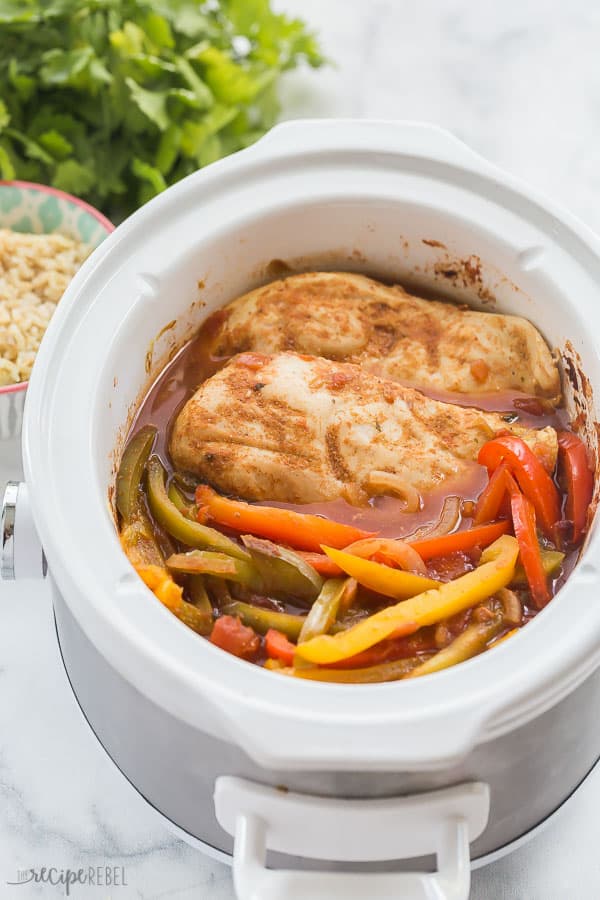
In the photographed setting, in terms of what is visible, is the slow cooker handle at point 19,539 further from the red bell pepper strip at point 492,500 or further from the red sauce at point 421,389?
the red bell pepper strip at point 492,500

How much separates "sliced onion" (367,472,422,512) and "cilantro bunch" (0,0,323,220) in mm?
1219

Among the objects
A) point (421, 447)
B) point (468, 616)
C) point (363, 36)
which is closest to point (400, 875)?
point (468, 616)

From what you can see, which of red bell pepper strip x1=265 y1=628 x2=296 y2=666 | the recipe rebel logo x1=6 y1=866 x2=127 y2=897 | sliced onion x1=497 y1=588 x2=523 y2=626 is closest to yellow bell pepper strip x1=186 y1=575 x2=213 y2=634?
red bell pepper strip x1=265 y1=628 x2=296 y2=666

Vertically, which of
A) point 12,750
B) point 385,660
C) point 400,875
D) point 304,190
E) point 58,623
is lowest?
point 12,750

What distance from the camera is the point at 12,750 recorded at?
205 cm

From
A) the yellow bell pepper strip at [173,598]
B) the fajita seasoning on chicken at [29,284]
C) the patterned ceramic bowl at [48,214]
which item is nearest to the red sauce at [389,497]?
the yellow bell pepper strip at [173,598]

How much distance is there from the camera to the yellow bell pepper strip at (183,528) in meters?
1.74

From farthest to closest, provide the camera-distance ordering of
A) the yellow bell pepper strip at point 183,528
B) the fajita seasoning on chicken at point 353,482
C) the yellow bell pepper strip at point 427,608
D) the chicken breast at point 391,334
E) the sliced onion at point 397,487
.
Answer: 1. the chicken breast at point 391,334
2. the sliced onion at point 397,487
3. the yellow bell pepper strip at point 183,528
4. the fajita seasoning on chicken at point 353,482
5. the yellow bell pepper strip at point 427,608

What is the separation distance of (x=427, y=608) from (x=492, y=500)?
1.00 ft

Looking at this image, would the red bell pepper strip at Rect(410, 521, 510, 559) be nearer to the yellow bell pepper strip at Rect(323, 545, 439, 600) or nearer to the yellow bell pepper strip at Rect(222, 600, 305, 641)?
the yellow bell pepper strip at Rect(323, 545, 439, 600)

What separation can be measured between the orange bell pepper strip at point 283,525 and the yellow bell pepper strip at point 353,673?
26 cm

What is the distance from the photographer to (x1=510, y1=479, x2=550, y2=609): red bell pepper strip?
170 centimetres

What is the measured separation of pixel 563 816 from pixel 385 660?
642 mm

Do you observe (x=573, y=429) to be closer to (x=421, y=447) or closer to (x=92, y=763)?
(x=421, y=447)
